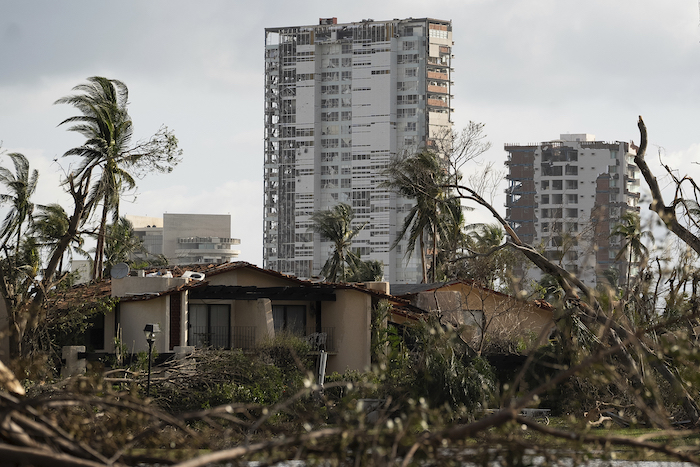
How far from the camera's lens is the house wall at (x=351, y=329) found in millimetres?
27984

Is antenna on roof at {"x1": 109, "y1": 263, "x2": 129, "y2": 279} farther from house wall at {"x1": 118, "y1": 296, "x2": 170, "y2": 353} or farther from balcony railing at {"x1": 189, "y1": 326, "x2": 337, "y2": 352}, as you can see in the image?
balcony railing at {"x1": 189, "y1": 326, "x2": 337, "y2": 352}

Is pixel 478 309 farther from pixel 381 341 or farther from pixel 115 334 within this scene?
pixel 115 334

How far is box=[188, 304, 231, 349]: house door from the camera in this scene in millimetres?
27656

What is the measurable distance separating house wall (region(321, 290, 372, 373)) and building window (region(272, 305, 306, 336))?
1.13 m

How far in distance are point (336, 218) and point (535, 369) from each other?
1488 inches

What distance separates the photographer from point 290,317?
2950 cm

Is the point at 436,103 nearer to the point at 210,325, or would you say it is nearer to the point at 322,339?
the point at 322,339

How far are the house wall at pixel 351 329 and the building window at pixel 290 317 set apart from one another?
1129 mm

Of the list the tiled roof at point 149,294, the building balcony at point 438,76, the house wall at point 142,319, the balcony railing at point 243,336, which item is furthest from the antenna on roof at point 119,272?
the building balcony at point 438,76

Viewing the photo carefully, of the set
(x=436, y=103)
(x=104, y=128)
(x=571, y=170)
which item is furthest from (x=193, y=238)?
(x=104, y=128)

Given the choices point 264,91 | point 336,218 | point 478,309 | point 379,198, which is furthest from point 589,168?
point 478,309

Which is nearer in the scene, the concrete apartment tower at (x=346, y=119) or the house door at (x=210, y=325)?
the house door at (x=210, y=325)

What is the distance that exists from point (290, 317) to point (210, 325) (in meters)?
2.89

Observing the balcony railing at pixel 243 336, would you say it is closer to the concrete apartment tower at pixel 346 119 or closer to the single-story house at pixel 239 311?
the single-story house at pixel 239 311
